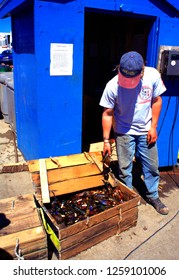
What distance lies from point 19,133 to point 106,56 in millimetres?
3662

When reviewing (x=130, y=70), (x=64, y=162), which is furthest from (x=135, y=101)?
(x=64, y=162)

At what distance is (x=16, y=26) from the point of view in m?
4.53

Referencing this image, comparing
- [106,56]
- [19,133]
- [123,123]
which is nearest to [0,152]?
[19,133]

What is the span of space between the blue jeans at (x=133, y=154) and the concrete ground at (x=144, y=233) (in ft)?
1.74

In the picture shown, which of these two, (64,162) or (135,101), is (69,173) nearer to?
(64,162)

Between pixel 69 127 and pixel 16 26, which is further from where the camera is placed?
pixel 16 26

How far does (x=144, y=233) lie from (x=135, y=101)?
1687 millimetres

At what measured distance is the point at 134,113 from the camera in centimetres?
329

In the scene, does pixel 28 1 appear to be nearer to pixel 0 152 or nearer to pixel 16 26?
pixel 16 26

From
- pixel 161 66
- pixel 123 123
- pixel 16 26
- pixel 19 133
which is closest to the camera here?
pixel 123 123

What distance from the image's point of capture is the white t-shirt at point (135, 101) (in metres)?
3.16

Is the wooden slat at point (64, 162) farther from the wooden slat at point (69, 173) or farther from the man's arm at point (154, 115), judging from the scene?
the man's arm at point (154, 115)

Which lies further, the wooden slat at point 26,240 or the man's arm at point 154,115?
the man's arm at point 154,115

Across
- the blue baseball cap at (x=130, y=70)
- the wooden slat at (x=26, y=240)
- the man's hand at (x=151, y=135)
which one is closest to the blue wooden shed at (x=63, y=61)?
the blue baseball cap at (x=130, y=70)
